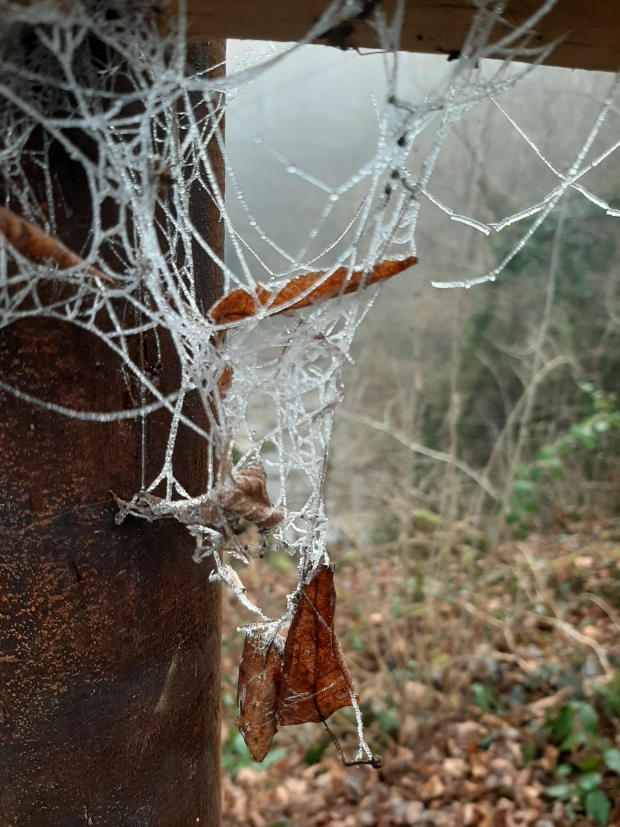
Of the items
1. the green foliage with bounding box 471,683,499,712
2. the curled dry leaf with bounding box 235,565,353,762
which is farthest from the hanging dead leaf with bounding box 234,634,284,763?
the green foliage with bounding box 471,683,499,712

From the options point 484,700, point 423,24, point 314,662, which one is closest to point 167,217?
point 423,24

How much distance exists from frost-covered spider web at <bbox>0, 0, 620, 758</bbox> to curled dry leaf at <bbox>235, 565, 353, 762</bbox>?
0.03m

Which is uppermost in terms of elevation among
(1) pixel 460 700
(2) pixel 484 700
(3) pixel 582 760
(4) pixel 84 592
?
(4) pixel 84 592

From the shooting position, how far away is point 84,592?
55cm

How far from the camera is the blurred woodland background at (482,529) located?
7.53ft

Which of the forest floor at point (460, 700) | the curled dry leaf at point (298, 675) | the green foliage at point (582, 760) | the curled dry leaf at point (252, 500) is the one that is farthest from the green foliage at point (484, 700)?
the curled dry leaf at point (252, 500)

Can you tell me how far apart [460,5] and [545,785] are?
2.59 meters

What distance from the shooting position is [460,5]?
0.47 m

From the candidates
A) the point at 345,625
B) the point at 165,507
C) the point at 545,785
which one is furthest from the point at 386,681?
the point at 165,507

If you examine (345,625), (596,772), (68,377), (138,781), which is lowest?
(345,625)

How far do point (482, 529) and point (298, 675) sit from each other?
3.33 meters

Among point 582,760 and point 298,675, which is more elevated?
point 298,675

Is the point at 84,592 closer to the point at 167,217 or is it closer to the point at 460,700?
the point at 167,217

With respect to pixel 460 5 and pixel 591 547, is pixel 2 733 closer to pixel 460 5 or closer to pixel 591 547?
pixel 460 5
